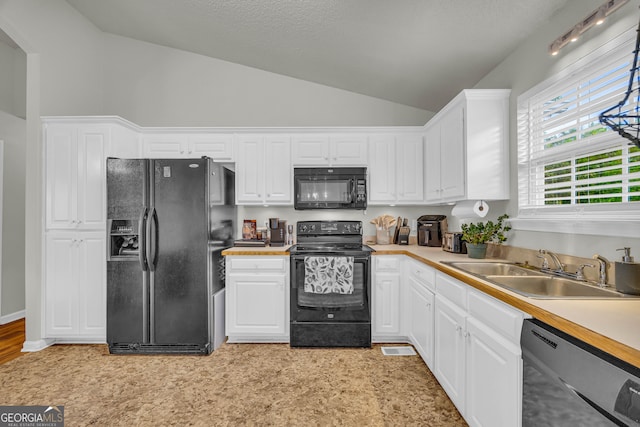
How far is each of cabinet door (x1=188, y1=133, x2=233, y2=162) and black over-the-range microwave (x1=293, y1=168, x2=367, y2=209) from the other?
32.8 inches

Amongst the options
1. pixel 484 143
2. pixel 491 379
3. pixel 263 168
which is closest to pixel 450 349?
pixel 491 379

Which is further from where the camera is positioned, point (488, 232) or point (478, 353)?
point (488, 232)

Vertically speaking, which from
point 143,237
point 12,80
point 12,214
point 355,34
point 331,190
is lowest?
point 143,237

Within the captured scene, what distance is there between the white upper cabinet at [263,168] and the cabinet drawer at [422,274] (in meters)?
1.48

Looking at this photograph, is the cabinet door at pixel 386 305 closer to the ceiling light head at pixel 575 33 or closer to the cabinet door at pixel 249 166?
the cabinet door at pixel 249 166

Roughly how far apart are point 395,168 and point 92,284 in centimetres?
336

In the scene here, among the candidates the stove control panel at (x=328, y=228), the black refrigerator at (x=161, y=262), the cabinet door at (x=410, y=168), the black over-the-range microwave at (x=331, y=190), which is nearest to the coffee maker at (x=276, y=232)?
the stove control panel at (x=328, y=228)

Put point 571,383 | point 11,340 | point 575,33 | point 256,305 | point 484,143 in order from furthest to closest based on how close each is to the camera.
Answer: point 11,340, point 256,305, point 484,143, point 575,33, point 571,383

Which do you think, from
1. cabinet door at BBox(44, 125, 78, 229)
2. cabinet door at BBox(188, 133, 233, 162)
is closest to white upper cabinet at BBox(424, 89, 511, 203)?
cabinet door at BBox(188, 133, 233, 162)

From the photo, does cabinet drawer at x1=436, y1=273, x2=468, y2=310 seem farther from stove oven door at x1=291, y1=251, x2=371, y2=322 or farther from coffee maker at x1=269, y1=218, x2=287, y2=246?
coffee maker at x1=269, y1=218, x2=287, y2=246

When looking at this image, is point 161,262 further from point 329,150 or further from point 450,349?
point 450,349

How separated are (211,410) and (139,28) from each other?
403 centimetres

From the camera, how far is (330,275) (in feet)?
9.22

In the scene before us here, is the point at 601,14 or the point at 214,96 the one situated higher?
the point at 214,96
